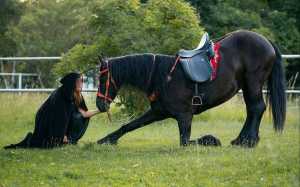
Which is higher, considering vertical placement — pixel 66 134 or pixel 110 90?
pixel 110 90

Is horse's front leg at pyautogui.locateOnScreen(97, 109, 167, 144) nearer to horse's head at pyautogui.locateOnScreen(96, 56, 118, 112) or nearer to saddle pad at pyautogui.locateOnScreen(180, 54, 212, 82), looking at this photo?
horse's head at pyautogui.locateOnScreen(96, 56, 118, 112)

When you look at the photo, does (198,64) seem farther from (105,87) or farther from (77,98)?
(77,98)

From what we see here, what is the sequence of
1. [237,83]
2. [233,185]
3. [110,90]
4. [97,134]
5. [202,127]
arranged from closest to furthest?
1. [233,185]
2. [110,90]
3. [237,83]
4. [97,134]
5. [202,127]

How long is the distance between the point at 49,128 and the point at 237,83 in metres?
2.76

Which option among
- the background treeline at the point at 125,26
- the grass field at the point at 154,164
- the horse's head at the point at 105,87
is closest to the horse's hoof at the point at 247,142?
the grass field at the point at 154,164

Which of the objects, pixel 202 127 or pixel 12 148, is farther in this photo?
pixel 202 127

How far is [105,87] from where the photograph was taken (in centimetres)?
926

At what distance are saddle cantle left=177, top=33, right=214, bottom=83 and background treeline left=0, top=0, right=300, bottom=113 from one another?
975 millimetres

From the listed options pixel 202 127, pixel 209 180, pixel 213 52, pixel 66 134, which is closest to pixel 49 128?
pixel 66 134

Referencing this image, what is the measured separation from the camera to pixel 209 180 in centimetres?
690

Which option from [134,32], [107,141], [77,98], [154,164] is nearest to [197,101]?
[107,141]

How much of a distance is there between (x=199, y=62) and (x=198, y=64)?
46 millimetres

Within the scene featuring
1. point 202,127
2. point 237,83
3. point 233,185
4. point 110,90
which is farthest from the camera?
point 202,127

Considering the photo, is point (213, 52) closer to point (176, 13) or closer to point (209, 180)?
point (209, 180)
